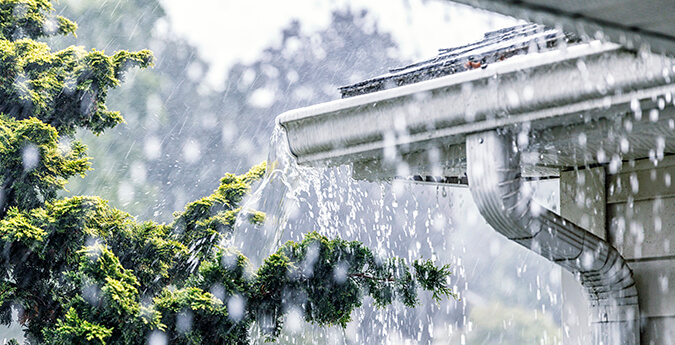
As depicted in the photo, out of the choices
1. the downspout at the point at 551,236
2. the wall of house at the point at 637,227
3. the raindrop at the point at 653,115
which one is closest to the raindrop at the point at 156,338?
the wall of house at the point at 637,227

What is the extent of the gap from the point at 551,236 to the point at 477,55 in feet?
2.32

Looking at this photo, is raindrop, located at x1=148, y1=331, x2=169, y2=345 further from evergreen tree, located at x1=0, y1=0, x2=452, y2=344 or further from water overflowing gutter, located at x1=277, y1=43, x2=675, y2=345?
water overflowing gutter, located at x1=277, y1=43, x2=675, y2=345

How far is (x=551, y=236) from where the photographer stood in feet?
8.95

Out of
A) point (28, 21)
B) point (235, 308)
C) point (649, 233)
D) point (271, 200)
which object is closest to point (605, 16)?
point (649, 233)

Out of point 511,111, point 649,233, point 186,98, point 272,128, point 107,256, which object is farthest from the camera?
point 186,98

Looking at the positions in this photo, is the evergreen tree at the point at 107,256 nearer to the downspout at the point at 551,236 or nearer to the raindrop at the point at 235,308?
the raindrop at the point at 235,308

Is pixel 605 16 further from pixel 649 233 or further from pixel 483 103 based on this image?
pixel 649 233

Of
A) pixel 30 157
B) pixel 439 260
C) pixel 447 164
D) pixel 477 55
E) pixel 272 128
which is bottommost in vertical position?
pixel 447 164

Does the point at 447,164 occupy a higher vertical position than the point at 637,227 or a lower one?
higher

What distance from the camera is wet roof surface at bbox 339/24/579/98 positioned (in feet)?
8.53

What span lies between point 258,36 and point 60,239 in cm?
1267

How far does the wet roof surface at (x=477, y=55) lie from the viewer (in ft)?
8.53

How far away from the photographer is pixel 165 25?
17.4 m

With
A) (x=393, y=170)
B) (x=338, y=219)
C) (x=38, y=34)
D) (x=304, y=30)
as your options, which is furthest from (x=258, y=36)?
(x=393, y=170)
